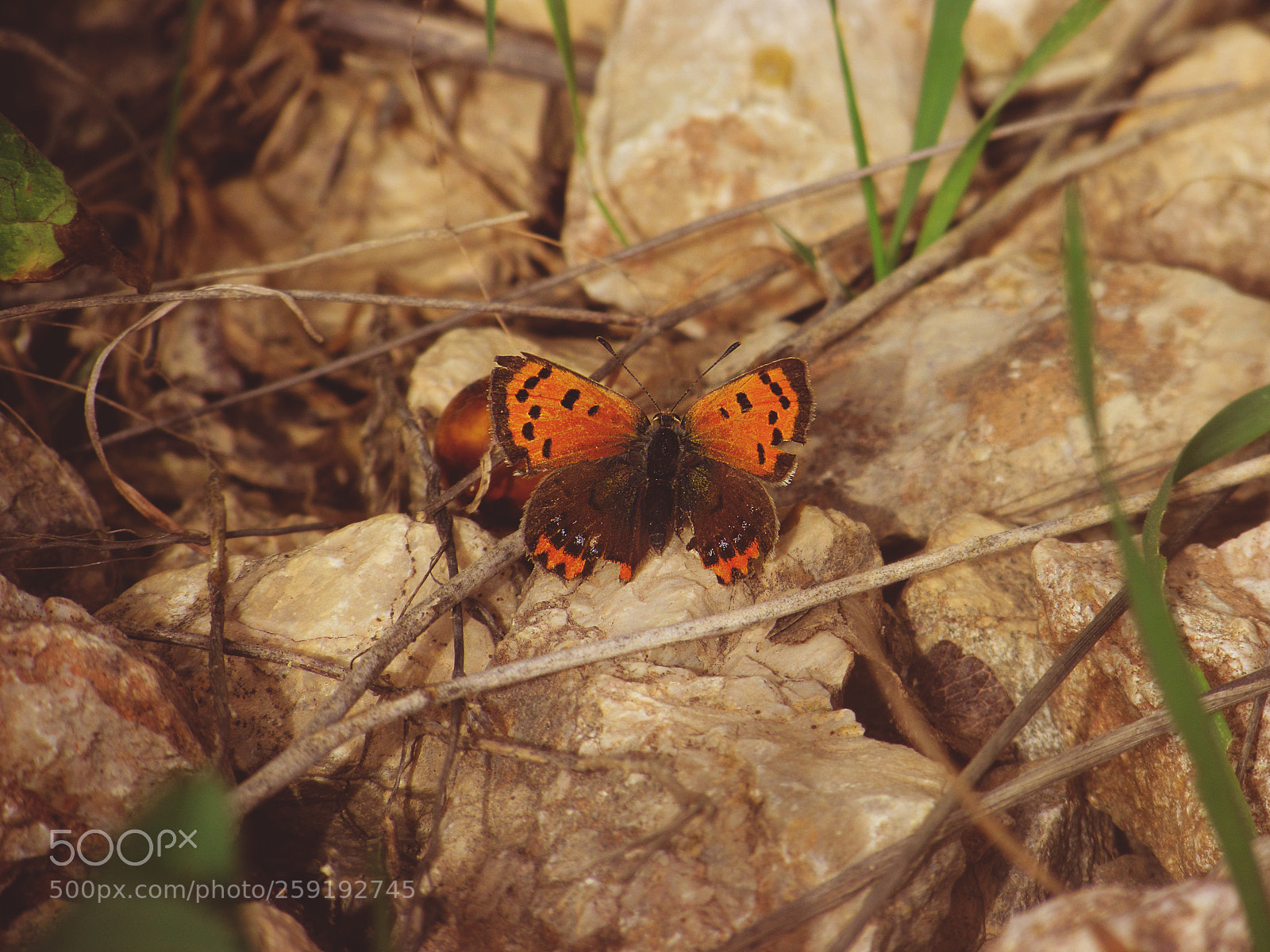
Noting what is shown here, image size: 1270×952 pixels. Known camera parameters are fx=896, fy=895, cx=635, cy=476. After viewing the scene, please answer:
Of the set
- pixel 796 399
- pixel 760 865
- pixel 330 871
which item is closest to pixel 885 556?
pixel 796 399

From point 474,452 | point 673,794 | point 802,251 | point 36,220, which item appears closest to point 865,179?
point 802,251

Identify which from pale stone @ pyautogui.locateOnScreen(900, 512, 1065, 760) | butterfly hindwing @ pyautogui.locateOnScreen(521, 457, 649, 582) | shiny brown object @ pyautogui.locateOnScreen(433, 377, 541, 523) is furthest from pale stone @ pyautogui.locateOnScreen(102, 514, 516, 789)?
pale stone @ pyautogui.locateOnScreen(900, 512, 1065, 760)

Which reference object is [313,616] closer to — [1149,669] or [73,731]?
[73,731]
